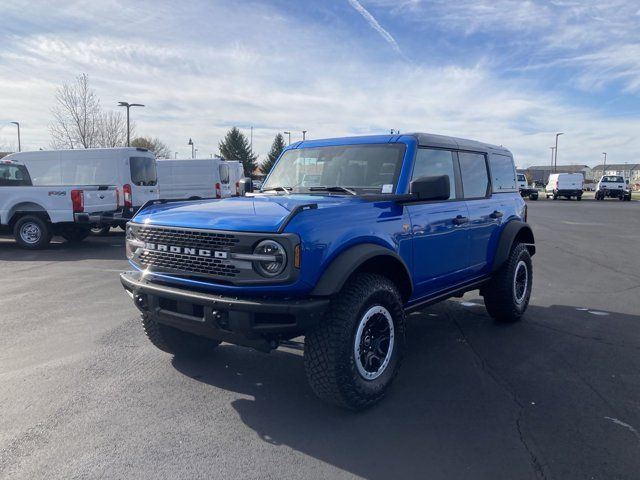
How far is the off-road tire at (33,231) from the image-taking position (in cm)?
1148

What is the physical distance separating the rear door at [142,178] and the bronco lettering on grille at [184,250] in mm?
9822

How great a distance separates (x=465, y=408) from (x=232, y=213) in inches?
84.3

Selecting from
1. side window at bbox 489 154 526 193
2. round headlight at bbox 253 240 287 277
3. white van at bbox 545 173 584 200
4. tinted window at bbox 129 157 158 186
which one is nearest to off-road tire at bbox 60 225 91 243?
tinted window at bbox 129 157 158 186

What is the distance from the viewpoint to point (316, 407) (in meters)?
3.62

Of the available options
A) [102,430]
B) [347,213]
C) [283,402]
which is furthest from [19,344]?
[347,213]

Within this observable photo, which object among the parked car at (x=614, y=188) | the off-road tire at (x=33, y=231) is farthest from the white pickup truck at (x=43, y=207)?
the parked car at (x=614, y=188)

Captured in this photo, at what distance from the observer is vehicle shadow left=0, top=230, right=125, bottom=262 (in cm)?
1041

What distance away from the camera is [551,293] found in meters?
7.24

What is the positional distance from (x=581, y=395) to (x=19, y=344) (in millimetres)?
5039

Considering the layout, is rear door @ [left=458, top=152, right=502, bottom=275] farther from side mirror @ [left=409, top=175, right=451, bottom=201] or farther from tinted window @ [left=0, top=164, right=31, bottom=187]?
tinted window @ [left=0, top=164, right=31, bottom=187]

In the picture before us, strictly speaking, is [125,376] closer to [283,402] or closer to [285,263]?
[283,402]

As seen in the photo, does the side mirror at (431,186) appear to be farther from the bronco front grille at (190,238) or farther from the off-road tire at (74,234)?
the off-road tire at (74,234)

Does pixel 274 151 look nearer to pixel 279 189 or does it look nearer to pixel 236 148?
pixel 236 148

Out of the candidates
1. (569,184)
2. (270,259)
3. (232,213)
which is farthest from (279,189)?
(569,184)
